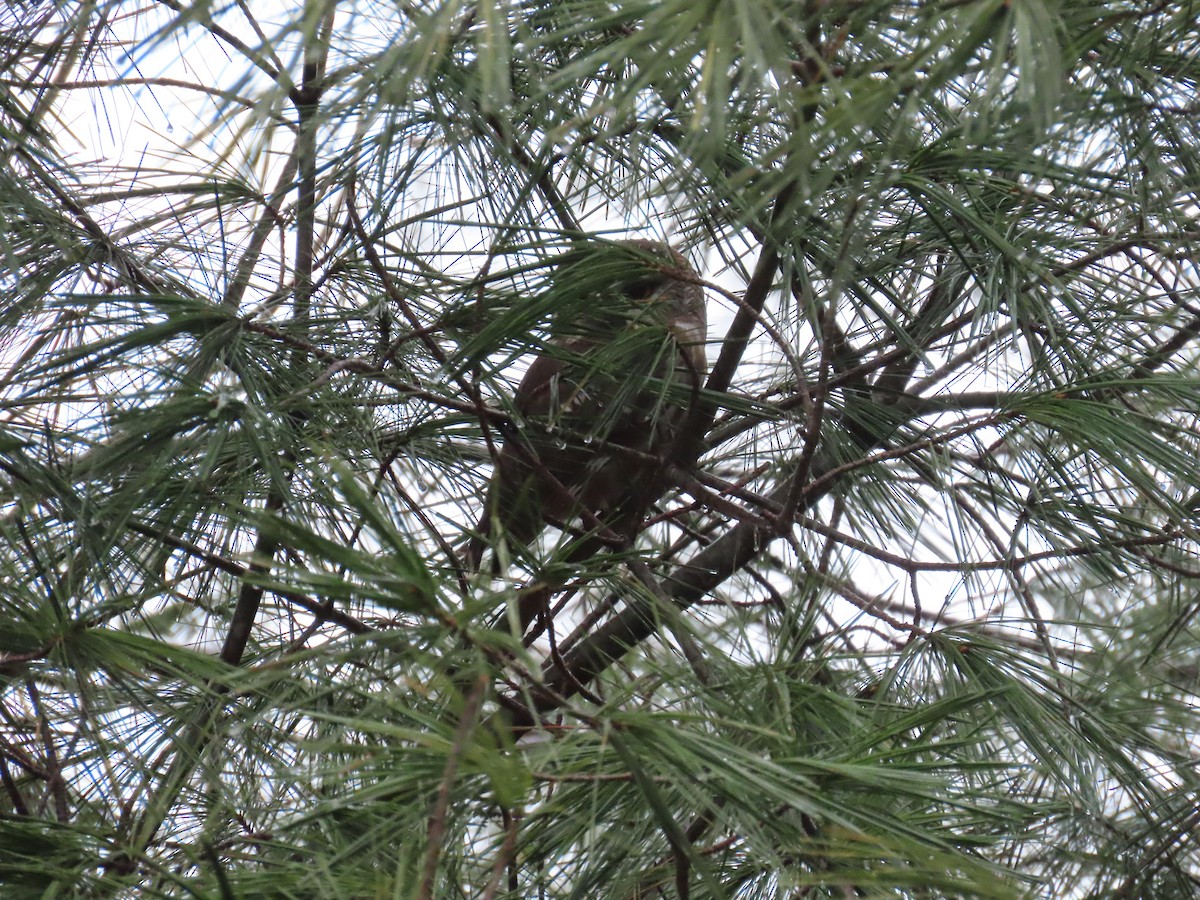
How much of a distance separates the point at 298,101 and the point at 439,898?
857mm

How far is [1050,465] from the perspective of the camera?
1.26m

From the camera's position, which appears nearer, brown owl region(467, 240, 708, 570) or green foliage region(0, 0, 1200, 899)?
green foliage region(0, 0, 1200, 899)

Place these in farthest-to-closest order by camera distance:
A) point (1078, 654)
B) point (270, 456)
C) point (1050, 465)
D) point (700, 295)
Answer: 1. point (1078, 654)
2. point (700, 295)
3. point (1050, 465)
4. point (270, 456)

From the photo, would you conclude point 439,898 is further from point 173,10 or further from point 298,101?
point 173,10

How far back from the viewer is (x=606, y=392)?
1.31 m

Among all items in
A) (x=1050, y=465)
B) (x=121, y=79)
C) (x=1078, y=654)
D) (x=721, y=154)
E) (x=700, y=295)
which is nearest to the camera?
(x=721, y=154)

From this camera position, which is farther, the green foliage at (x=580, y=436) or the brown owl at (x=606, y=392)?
the brown owl at (x=606, y=392)

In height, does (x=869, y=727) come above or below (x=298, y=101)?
below

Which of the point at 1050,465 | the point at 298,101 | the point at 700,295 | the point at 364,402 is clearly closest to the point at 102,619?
the point at 364,402

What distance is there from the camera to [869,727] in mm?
910

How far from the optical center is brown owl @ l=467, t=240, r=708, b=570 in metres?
0.97

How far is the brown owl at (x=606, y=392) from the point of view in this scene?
0.97 meters

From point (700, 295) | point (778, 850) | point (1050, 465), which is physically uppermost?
point (700, 295)

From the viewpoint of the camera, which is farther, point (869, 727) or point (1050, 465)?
point (1050, 465)
